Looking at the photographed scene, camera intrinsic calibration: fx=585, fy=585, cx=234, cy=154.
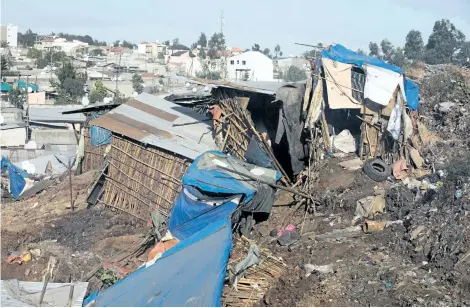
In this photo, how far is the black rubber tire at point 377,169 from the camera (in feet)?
31.5

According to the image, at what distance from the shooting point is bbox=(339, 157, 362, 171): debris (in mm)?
10078

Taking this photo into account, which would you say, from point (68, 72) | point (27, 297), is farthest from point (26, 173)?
point (68, 72)

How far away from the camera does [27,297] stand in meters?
5.88

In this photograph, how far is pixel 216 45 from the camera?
44.2 metres

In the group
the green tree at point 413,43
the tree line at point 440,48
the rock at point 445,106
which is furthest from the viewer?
the green tree at point 413,43

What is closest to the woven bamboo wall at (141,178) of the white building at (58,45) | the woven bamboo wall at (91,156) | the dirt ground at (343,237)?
the dirt ground at (343,237)

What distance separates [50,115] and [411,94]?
52.1ft

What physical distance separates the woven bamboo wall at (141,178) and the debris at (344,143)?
2704mm

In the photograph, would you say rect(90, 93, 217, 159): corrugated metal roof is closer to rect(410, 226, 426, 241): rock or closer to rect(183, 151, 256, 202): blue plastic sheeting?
rect(183, 151, 256, 202): blue plastic sheeting

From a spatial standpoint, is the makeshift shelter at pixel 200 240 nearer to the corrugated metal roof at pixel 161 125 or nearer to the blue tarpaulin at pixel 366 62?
the corrugated metal roof at pixel 161 125

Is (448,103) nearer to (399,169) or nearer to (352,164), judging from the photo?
(399,169)

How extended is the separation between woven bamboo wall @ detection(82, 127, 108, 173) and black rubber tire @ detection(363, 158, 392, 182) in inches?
227

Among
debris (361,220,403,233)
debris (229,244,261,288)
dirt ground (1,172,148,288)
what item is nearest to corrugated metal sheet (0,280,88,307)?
debris (229,244,261,288)

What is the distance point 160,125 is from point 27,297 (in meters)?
6.39
